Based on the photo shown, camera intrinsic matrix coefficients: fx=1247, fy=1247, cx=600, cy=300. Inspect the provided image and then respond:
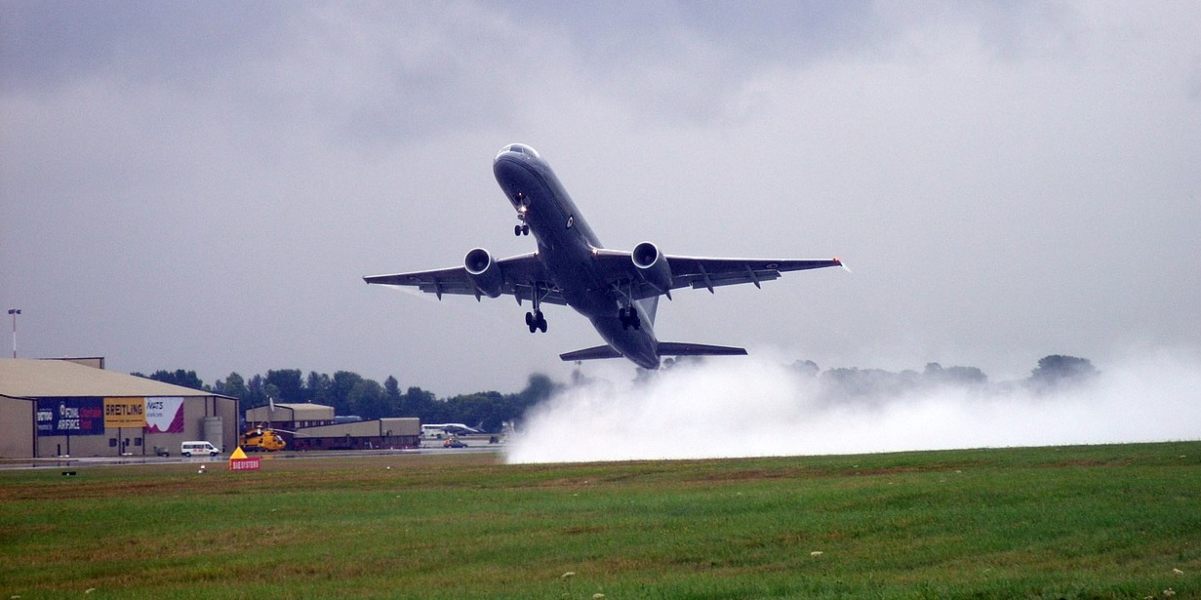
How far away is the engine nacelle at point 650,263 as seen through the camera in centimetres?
4569

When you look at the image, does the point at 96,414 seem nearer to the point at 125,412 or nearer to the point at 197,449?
the point at 125,412

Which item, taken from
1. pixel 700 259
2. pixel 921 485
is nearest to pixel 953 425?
pixel 700 259

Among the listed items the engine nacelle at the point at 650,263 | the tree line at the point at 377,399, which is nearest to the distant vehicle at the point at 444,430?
the tree line at the point at 377,399

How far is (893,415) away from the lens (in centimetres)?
5856

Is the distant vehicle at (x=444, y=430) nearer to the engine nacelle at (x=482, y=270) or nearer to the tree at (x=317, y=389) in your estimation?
the tree at (x=317, y=389)

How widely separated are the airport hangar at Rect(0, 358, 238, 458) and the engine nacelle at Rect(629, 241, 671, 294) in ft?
228

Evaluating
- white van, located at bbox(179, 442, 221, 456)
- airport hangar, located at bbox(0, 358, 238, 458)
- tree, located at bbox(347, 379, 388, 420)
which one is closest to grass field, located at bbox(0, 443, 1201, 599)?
white van, located at bbox(179, 442, 221, 456)

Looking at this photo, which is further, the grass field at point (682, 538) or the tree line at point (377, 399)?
the tree line at point (377, 399)

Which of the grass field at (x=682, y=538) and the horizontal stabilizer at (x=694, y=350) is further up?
the horizontal stabilizer at (x=694, y=350)

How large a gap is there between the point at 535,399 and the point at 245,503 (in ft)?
160

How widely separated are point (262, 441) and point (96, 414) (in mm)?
13640

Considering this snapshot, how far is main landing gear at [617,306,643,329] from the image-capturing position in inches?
2010

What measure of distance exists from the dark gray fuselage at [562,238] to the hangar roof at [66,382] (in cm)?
6590

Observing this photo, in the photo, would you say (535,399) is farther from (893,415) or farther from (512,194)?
(512,194)
